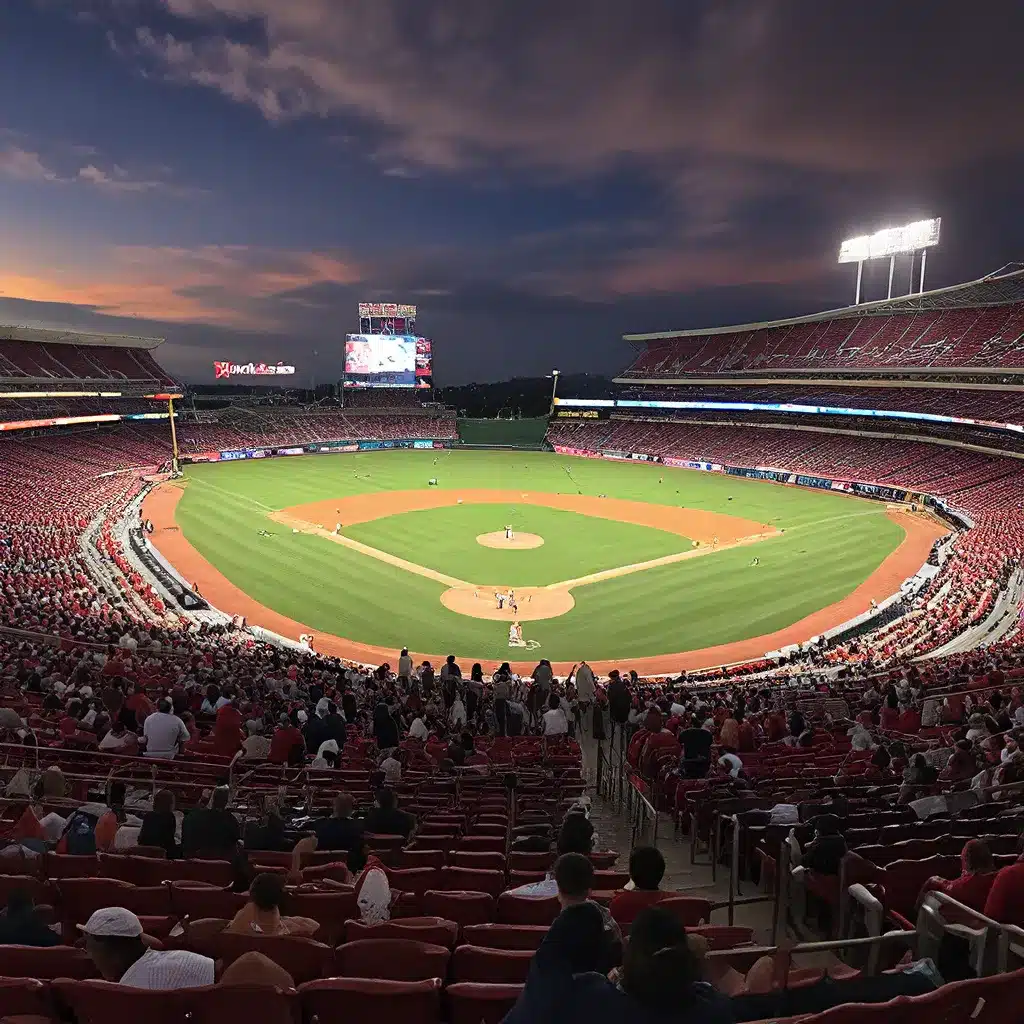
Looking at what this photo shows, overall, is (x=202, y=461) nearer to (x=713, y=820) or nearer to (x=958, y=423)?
(x=958, y=423)

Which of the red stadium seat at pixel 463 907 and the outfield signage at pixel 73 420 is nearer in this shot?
the red stadium seat at pixel 463 907

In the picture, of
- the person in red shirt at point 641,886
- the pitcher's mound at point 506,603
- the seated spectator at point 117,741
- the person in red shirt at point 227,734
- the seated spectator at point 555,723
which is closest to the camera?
the person in red shirt at point 641,886

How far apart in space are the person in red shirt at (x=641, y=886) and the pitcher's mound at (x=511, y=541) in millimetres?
38450

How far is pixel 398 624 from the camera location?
3112 cm

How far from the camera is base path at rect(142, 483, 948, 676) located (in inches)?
1103

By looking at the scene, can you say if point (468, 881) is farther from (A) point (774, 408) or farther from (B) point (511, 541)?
(A) point (774, 408)

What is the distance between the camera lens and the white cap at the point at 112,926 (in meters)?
4.04

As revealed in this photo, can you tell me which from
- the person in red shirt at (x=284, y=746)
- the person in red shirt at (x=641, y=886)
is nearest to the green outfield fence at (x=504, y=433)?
the person in red shirt at (x=284, y=746)

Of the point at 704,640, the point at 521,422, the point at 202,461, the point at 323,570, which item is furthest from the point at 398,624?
the point at 521,422

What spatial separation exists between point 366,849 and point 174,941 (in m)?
2.17

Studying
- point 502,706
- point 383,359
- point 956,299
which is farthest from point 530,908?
point 383,359

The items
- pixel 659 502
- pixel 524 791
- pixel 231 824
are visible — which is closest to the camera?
pixel 231 824

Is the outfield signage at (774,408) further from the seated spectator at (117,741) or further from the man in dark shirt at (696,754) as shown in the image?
the seated spectator at (117,741)

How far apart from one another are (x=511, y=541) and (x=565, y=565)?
5.91 metres
